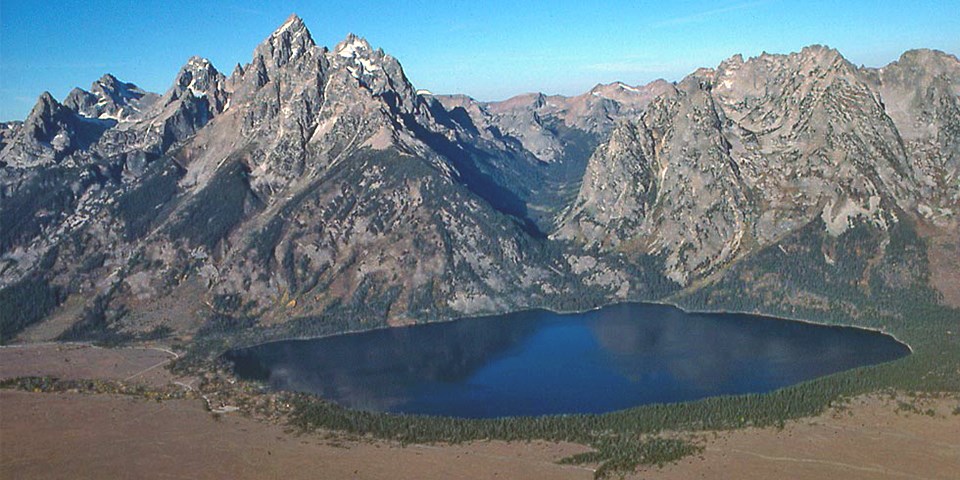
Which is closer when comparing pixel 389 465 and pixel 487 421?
pixel 389 465

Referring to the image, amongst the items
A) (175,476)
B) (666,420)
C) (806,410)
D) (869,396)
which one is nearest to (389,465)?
(175,476)

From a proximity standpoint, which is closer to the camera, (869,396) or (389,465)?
(389,465)

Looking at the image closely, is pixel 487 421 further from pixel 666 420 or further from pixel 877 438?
pixel 877 438

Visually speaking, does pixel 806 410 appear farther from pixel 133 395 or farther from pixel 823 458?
pixel 133 395

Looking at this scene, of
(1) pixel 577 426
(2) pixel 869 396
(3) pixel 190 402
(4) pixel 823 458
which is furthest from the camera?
(3) pixel 190 402

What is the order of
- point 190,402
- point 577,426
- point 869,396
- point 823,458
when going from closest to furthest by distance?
point 823,458 → point 577,426 → point 869,396 → point 190,402

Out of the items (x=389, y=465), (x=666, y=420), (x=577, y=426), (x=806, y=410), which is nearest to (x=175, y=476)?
(x=389, y=465)
